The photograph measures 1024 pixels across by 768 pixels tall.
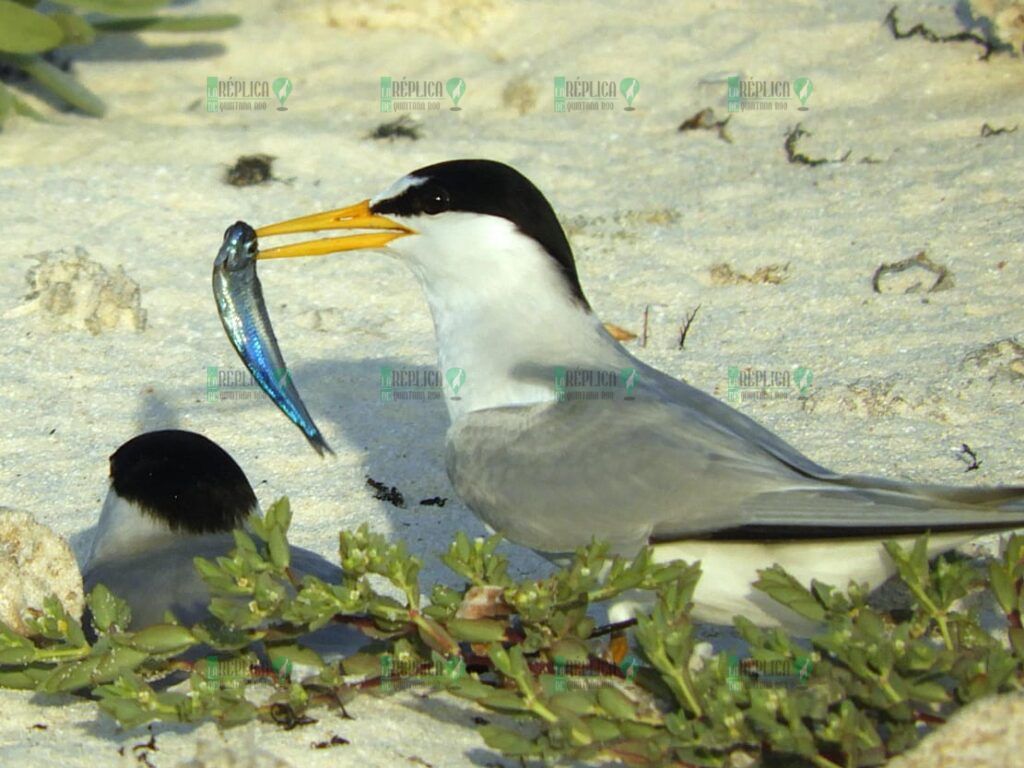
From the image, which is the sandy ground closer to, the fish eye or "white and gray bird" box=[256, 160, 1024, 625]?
"white and gray bird" box=[256, 160, 1024, 625]

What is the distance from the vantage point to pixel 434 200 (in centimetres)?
376

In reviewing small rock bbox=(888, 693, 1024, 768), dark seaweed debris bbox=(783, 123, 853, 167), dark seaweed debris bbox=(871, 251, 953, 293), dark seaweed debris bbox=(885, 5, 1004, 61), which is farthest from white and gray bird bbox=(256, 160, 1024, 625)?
dark seaweed debris bbox=(885, 5, 1004, 61)

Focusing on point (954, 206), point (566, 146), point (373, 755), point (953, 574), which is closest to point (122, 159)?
point (566, 146)

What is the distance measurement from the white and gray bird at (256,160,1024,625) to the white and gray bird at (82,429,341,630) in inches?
20.4

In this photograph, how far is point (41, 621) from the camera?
9.62 ft

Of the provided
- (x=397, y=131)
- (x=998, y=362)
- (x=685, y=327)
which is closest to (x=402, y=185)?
(x=685, y=327)

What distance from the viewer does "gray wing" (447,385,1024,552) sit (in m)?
2.96

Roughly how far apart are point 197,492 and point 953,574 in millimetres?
1734

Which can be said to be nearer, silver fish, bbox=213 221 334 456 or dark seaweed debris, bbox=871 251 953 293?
silver fish, bbox=213 221 334 456

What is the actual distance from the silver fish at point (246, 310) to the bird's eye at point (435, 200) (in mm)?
567

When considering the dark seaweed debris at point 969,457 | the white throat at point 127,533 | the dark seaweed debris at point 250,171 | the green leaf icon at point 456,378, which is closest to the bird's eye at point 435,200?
the green leaf icon at point 456,378

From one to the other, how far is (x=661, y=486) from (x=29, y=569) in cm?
130

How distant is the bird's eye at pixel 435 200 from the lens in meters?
3.74

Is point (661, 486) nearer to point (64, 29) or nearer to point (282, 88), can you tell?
point (64, 29)
